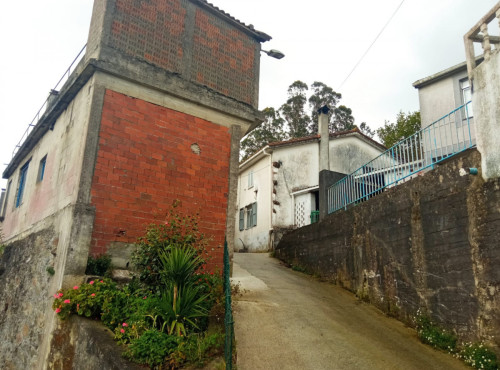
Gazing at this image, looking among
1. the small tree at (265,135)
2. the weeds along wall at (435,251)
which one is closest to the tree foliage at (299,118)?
the small tree at (265,135)

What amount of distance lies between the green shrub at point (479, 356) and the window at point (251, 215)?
13.8 m

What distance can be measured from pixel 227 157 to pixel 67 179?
3.58 meters

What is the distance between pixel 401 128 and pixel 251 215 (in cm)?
1302

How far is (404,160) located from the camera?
8.48m

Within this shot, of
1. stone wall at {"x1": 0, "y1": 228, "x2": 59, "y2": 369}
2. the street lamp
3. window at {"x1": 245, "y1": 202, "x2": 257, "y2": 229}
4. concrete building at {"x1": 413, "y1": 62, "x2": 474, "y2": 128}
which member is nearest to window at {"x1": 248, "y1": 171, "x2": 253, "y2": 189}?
window at {"x1": 245, "y1": 202, "x2": 257, "y2": 229}

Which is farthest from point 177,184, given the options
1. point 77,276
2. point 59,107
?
point 59,107

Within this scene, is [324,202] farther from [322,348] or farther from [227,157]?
[322,348]

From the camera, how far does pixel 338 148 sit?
1945 centimetres

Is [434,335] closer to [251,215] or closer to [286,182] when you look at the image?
[286,182]

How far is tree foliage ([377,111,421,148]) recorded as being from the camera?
82.3 ft

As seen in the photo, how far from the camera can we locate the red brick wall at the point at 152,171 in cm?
746

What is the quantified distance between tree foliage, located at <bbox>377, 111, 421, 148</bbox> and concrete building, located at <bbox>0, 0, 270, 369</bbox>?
57.9 ft

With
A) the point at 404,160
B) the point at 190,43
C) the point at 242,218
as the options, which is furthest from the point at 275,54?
the point at 242,218

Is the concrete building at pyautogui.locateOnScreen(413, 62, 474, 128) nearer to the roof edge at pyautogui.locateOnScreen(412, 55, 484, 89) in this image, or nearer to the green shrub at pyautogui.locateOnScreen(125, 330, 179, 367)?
the roof edge at pyautogui.locateOnScreen(412, 55, 484, 89)
